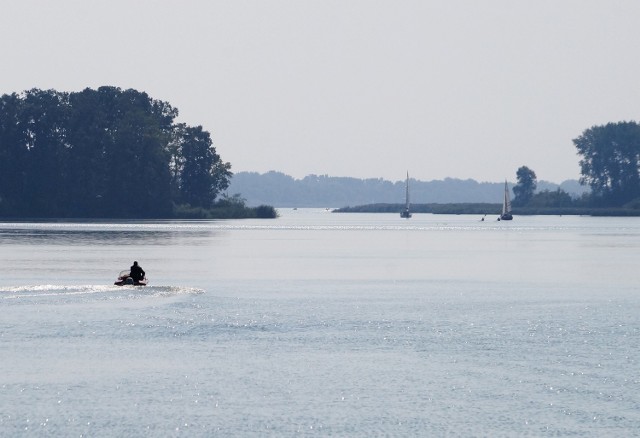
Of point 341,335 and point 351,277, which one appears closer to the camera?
point 341,335

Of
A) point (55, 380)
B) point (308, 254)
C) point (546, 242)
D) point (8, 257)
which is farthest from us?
point (546, 242)

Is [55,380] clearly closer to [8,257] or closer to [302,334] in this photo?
[302,334]

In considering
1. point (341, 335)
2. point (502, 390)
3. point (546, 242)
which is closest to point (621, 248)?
point (546, 242)

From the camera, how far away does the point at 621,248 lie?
121250mm

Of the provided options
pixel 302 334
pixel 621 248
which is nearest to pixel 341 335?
pixel 302 334

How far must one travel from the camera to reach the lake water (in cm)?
2980

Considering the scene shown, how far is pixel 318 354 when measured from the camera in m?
39.8

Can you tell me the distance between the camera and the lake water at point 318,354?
29797mm

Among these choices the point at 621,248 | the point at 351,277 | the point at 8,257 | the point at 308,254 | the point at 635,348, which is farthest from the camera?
the point at 621,248

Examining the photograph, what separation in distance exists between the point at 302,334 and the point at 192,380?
10607mm

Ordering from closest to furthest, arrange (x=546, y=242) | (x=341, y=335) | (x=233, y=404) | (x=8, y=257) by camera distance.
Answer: (x=233, y=404) < (x=341, y=335) < (x=8, y=257) < (x=546, y=242)

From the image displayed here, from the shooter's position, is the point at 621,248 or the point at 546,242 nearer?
the point at 621,248

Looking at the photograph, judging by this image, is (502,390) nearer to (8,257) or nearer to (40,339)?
(40,339)

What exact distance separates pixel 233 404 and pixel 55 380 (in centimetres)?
609
